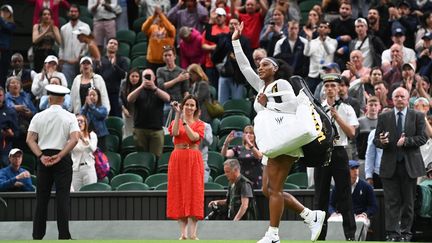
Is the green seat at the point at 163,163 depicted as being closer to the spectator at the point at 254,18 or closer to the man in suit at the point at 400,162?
the spectator at the point at 254,18

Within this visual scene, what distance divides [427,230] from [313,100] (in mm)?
4481

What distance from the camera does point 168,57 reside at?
2169 cm

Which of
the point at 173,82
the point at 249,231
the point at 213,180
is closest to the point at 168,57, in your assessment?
the point at 173,82

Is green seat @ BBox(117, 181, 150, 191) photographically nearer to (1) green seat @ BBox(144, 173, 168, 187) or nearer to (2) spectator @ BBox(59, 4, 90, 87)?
(1) green seat @ BBox(144, 173, 168, 187)

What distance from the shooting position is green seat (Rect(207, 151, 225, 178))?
65.6ft

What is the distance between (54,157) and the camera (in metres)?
15.5

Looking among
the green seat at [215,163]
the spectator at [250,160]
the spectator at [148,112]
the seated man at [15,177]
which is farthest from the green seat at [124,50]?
the spectator at [250,160]

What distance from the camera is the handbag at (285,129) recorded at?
12391 millimetres

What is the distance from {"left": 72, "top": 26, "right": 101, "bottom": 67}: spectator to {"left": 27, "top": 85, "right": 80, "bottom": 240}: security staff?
22.2 feet

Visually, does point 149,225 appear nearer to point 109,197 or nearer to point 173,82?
point 109,197

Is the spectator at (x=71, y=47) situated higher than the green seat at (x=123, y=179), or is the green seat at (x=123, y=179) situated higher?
the spectator at (x=71, y=47)

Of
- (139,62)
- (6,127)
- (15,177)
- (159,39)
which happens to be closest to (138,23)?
(139,62)

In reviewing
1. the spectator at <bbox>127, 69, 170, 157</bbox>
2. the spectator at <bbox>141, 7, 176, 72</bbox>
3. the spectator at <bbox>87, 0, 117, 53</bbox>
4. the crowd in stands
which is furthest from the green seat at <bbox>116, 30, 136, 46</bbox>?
the spectator at <bbox>127, 69, 170, 157</bbox>

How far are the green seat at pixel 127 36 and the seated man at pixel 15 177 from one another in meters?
6.89
